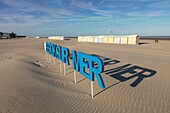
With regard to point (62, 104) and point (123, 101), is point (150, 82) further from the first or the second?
point (62, 104)

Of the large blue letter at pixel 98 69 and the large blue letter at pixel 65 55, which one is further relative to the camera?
the large blue letter at pixel 65 55

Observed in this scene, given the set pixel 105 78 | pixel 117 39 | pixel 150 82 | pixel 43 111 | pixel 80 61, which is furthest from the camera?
pixel 117 39

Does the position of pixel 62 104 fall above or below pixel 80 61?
below

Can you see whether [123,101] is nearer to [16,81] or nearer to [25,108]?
[25,108]

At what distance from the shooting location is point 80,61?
24.8ft

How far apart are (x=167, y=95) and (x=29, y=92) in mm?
6069

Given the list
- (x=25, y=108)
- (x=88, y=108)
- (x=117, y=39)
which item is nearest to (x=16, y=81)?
(x=25, y=108)

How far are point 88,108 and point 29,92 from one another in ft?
8.63

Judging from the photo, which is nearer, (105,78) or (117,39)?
(105,78)

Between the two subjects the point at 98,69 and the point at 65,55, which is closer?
the point at 98,69

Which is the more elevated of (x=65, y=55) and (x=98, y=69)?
(x=65, y=55)

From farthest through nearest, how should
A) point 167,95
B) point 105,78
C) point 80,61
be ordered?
point 105,78 → point 80,61 → point 167,95

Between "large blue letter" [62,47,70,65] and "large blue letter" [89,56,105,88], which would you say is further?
"large blue letter" [62,47,70,65]

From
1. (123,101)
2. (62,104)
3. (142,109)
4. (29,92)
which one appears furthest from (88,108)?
(29,92)
